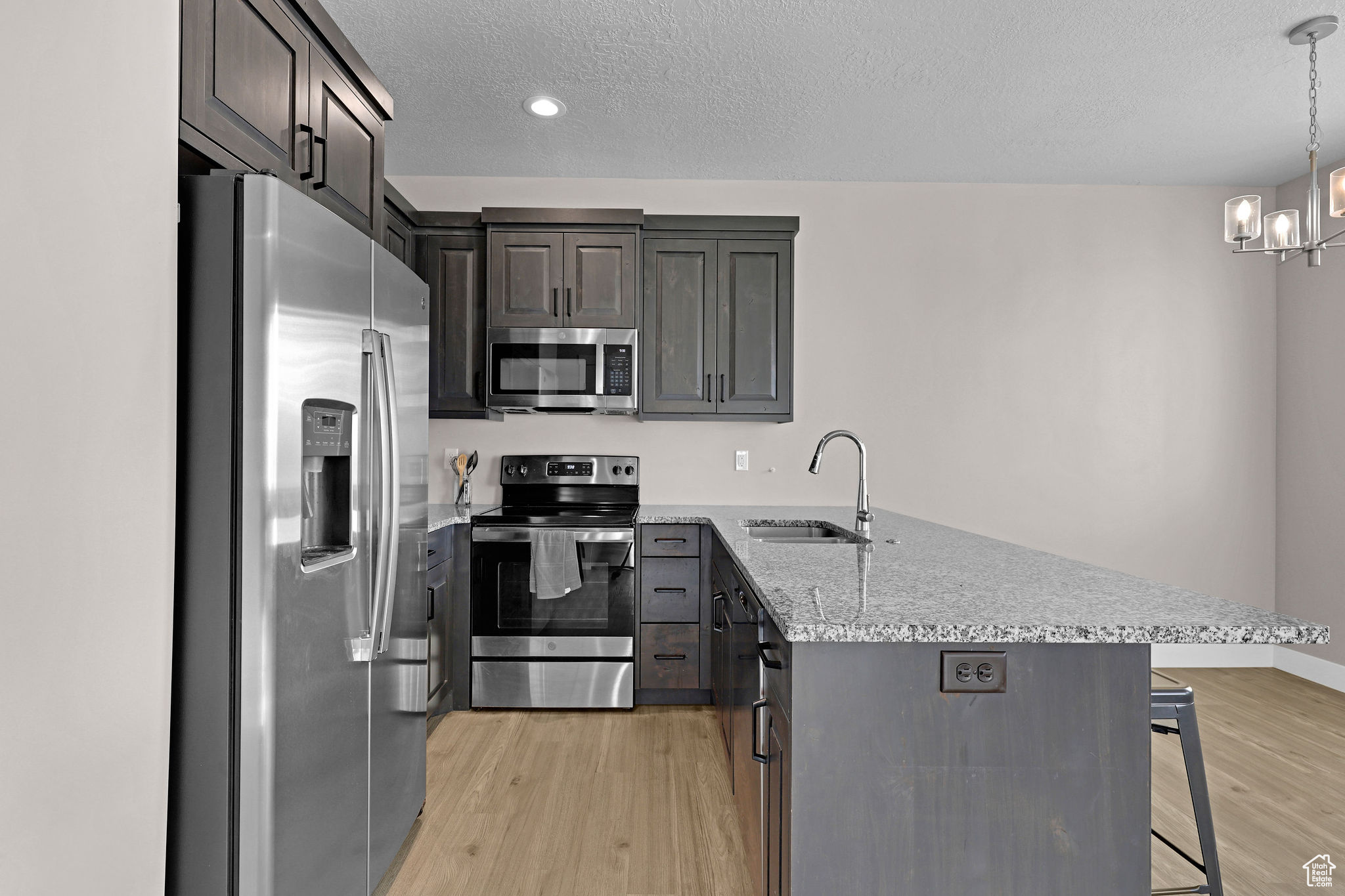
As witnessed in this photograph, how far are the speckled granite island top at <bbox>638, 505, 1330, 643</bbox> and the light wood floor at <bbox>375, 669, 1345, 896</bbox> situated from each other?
936mm

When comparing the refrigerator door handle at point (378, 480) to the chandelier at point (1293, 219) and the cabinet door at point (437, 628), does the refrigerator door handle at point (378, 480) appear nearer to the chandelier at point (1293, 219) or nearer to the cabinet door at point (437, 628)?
the cabinet door at point (437, 628)

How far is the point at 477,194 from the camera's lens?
3748mm

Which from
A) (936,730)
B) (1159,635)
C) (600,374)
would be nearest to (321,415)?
(936,730)

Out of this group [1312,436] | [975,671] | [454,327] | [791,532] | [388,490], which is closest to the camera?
[975,671]

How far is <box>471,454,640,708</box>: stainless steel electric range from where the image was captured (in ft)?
10.2

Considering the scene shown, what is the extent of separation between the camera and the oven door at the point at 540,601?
3109 mm

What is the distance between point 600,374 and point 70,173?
244 centimetres

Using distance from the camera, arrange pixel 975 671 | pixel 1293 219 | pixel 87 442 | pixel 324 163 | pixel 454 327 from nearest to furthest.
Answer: pixel 87 442 → pixel 975 671 → pixel 324 163 → pixel 1293 219 → pixel 454 327

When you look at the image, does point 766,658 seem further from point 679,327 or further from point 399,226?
point 399,226

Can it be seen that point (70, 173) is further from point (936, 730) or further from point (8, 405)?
point (936, 730)

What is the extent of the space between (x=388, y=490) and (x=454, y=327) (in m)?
1.95

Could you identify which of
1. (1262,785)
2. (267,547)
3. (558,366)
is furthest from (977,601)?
(558,366)

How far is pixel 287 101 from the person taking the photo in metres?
1.63

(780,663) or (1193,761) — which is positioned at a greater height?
(780,663)
